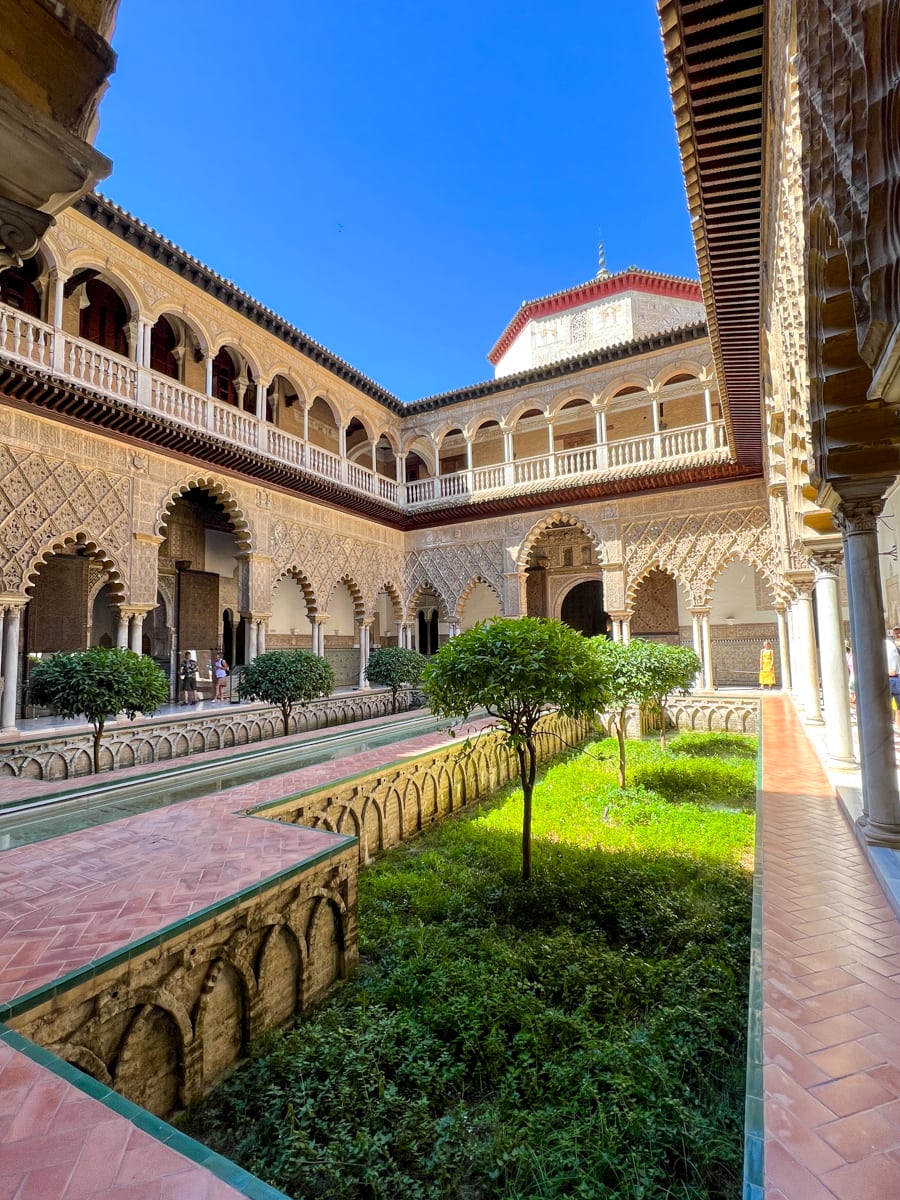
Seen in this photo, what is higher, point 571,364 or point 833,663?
point 571,364

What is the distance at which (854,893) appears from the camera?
114 inches

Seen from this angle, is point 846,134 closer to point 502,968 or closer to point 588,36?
point 502,968

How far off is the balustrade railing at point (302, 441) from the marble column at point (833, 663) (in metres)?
6.46

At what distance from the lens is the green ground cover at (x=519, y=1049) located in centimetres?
184

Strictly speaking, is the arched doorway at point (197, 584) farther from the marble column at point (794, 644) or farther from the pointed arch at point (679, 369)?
the marble column at point (794, 644)

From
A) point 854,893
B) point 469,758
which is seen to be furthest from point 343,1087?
point 469,758

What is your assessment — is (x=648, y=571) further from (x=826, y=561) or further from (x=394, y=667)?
(x=826, y=561)

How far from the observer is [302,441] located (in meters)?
12.0

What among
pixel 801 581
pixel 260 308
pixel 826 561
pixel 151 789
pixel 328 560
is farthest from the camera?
pixel 328 560

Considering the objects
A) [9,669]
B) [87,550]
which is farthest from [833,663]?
[87,550]

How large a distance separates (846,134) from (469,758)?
19.5 ft

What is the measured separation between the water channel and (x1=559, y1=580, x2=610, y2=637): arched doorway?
11.0 metres

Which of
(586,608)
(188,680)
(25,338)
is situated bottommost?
(188,680)

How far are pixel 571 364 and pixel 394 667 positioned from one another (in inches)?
311
